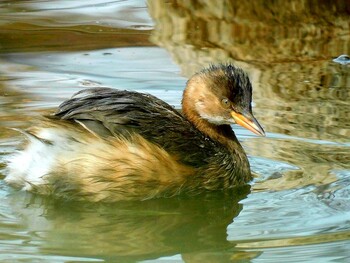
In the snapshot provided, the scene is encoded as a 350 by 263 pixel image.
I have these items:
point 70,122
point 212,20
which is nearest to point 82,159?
point 70,122

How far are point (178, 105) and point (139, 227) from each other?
223 centimetres

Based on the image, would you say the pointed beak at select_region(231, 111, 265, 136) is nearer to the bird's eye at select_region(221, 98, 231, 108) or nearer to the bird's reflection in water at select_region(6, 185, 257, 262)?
the bird's eye at select_region(221, 98, 231, 108)

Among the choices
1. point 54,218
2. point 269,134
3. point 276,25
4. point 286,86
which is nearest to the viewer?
point 54,218

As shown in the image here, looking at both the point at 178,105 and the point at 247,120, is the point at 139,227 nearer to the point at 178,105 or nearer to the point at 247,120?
the point at 247,120

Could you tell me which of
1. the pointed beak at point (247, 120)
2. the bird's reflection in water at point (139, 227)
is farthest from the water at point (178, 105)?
the pointed beak at point (247, 120)

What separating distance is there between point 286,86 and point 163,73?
1.01 meters

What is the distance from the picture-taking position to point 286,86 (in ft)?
28.6

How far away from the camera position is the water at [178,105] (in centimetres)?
546

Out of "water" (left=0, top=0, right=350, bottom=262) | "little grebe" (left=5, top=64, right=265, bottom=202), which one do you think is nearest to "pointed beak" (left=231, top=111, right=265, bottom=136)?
"little grebe" (left=5, top=64, right=265, bottom=202)

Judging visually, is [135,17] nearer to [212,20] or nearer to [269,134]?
[212,20]

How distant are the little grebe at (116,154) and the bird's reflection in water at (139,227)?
76 mm

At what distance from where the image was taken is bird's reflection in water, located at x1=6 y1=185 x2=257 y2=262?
535cm

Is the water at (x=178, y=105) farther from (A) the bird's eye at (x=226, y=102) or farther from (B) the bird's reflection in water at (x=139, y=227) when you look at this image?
(A) the bird's eye at (x=226, y=102)

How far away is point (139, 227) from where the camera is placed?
5.80m
